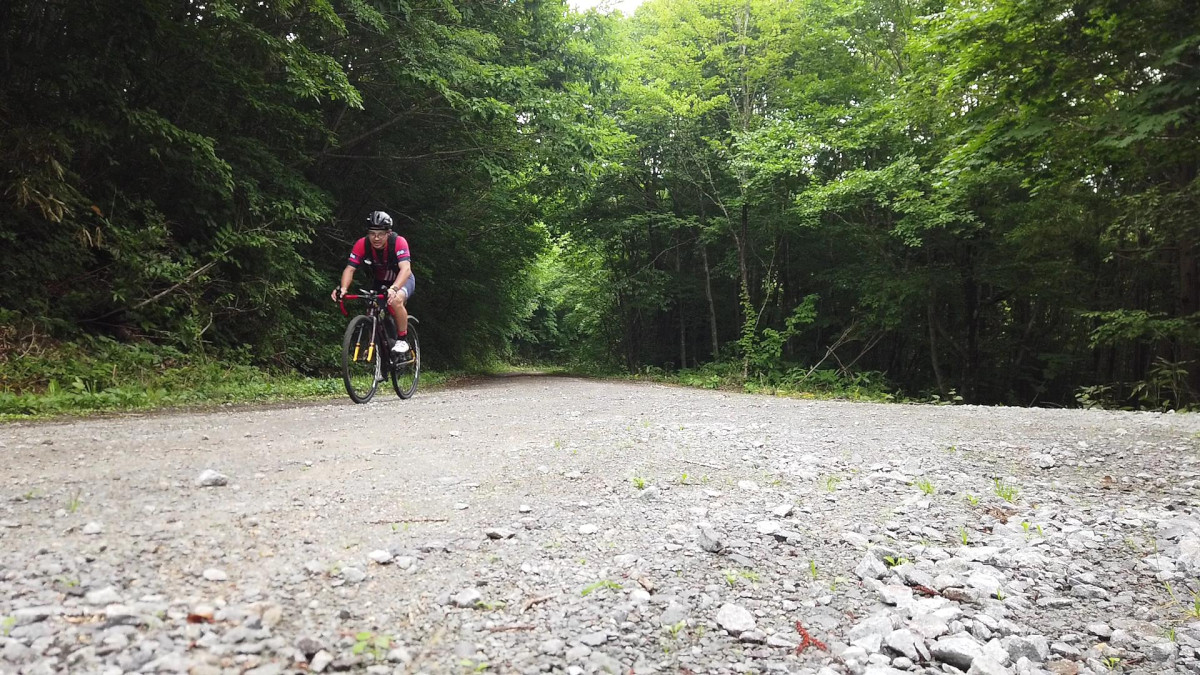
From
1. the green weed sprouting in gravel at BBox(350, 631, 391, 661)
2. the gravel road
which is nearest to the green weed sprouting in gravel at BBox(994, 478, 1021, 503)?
the gravel road

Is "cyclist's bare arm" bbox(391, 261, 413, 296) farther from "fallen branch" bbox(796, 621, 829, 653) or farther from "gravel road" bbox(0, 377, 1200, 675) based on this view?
"fallen branch" bbox(796, 621, 829, 653)

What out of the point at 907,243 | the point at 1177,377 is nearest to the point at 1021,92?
the point at 1177,377

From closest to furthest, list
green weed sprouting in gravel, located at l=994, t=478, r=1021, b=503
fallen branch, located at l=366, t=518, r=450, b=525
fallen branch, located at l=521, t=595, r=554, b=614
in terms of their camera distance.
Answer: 1. fallen branch, located at l=521, t=595, r=554, b=614
2. fallen branch, located at l=366, t=518, r=450, b=525
3. green weed sprouting in gravel, located at l=994, t=478, r=1021, b=503

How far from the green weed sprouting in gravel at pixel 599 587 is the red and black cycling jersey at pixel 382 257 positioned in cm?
505

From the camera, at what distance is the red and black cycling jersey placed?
6090 mm

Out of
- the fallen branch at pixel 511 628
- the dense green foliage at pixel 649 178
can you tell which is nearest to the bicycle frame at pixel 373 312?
the dense green foliage at pixel 649 178

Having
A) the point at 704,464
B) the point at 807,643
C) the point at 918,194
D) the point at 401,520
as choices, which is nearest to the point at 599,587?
the point at 807,643

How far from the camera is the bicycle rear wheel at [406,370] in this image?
663 cm

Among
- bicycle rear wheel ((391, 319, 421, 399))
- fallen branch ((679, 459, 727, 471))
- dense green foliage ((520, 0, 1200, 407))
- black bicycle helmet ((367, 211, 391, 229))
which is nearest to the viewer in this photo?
fallen branch ((679, 459, 727, 471))

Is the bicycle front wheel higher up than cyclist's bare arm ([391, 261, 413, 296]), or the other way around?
cyclist's bare arm ([391, 261, 413, 296])

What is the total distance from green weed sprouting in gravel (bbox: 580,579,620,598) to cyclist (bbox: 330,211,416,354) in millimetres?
4907

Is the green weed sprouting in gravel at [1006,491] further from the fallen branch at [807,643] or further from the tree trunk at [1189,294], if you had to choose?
the tree trunk at [1189,294]

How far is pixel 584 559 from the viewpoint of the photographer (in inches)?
75.3

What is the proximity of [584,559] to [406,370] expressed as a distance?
5715 millimetres
